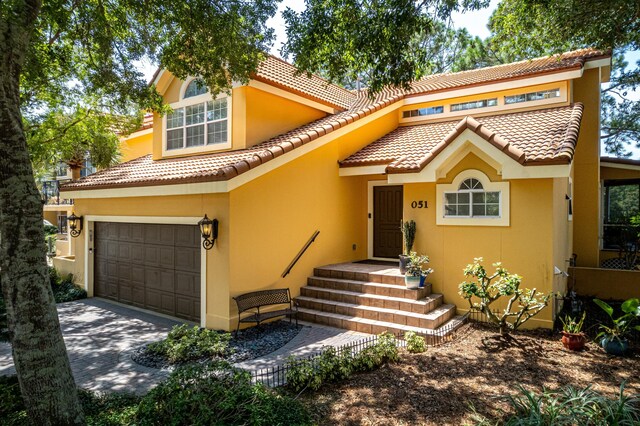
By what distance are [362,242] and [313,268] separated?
2.70m

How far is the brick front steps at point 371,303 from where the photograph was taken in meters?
8.58

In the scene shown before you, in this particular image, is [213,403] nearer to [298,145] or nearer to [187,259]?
[187,259]

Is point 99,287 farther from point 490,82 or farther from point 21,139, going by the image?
point 490,82

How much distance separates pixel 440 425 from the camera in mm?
4562

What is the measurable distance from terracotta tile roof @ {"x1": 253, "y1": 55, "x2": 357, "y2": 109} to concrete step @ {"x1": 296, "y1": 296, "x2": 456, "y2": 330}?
6322mm

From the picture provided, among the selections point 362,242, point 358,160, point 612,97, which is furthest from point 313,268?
point 612,97

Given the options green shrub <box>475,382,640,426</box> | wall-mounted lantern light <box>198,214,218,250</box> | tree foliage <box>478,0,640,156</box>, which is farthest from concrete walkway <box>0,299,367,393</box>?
tree foliage <box>478,0,640,156</box>

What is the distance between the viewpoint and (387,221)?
12.8 m

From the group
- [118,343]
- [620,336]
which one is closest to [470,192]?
[620,336]

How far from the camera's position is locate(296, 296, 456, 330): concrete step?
8.44 m

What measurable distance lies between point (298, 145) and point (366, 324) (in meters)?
4.88

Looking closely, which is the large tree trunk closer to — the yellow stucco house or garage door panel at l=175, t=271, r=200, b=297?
the yellow stucco house

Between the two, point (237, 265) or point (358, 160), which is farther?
point (358, 160)

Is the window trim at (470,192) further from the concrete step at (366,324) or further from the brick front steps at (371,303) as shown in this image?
the concrete step at (366,324)
